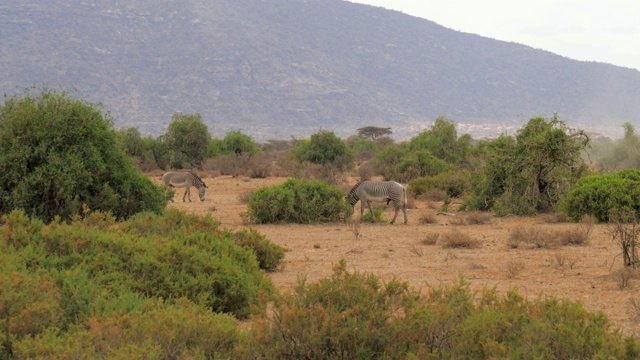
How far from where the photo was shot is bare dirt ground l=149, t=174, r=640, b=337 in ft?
28.7

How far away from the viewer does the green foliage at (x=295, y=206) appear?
56.1 feet

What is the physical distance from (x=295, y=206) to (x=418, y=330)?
12422mm

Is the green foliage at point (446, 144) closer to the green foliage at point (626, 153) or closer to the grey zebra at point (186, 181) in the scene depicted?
the green foliage at point (626, 153)

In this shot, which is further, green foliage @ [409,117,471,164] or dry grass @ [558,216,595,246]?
green foliage @ [409,117,471,164]

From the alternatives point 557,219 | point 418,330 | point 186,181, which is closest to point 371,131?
point 186,181

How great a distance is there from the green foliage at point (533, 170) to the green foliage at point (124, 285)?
11030 millimetres

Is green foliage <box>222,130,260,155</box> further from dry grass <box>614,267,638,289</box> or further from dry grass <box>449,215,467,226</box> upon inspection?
dry grass <box>614,267,638,289</box>

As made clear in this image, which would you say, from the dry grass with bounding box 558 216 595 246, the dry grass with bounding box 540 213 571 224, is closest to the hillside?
the dry grass with bounding box 540 213 571 224

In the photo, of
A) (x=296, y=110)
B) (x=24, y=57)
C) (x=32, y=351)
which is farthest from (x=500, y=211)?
(x=24, y=57)

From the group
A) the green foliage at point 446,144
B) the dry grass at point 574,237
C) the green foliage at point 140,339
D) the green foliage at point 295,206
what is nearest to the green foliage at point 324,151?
the green foliage at point 446,144

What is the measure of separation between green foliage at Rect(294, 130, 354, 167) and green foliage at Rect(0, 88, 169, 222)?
22721 mm

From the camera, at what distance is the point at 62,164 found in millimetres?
12727

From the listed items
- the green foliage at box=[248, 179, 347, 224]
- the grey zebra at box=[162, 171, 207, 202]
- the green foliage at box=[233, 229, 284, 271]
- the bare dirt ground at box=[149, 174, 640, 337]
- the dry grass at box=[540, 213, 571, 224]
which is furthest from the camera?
the grey zebra at box=[162, 171, 207, 202]

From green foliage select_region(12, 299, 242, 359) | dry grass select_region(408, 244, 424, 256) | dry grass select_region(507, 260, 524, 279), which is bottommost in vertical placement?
dry grass select_region(408, 244, 424, 256)
